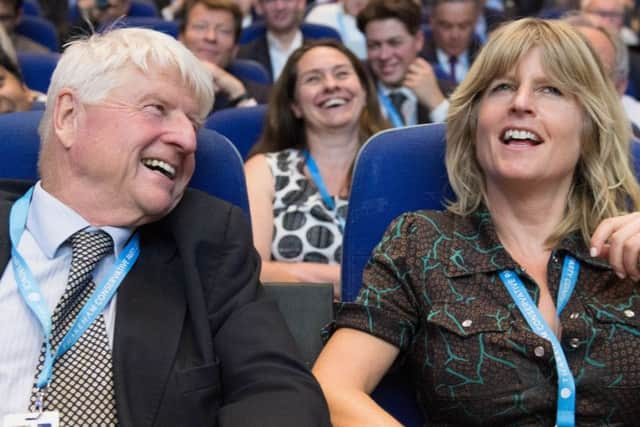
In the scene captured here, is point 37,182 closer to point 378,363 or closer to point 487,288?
point 378,363

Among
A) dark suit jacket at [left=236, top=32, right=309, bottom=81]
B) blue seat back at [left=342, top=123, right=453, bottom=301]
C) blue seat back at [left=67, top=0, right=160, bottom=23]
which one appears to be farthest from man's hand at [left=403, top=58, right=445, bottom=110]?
blue seat back at [left=67, top=0, right=160, bottom=23]

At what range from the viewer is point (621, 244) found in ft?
5.22

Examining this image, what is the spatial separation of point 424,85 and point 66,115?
215 centimetres

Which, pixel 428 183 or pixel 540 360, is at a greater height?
pixel 428 183

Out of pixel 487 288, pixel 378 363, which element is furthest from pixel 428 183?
pixel 378 363

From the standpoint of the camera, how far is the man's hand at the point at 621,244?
62.2 inches

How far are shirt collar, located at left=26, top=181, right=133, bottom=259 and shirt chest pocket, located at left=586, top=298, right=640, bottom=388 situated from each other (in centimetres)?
86

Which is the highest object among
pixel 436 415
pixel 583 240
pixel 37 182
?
pixel 37 182

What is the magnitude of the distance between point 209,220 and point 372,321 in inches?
13.9

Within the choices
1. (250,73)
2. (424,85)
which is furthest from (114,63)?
(250,73)

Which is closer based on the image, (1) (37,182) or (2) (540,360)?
(2) (540,360)

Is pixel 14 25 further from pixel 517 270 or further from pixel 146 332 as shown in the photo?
pixel 517 270

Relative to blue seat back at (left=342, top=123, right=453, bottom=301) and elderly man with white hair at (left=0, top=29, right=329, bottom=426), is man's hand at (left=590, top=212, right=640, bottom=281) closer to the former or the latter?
blue seat back at (left=342, top=123, right=453, bottom=301)

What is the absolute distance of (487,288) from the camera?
1.76m
